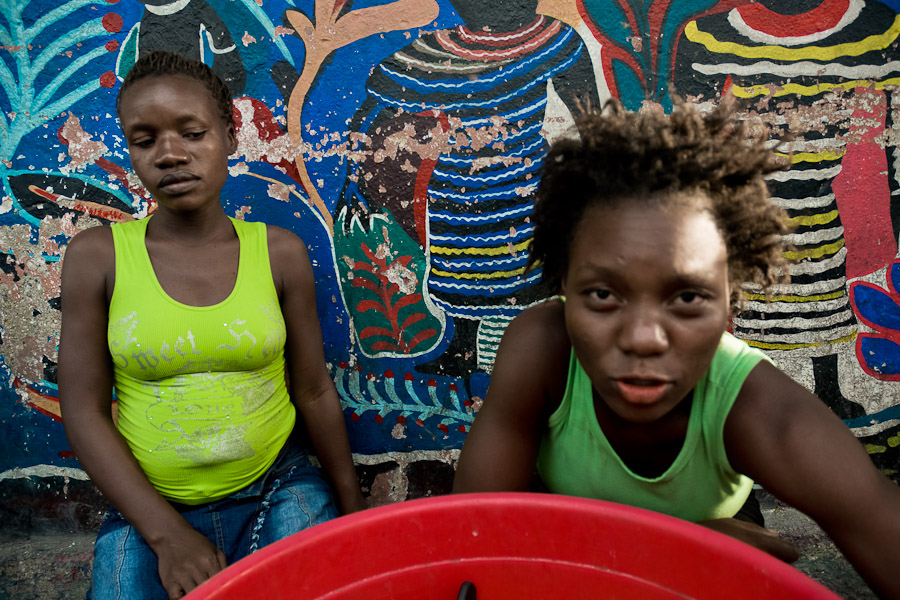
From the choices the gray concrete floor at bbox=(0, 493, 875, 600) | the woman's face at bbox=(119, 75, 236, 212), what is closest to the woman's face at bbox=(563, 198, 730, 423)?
the woman's face at bbox=(119, 75, 236, 212)

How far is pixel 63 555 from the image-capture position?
1.99 metres

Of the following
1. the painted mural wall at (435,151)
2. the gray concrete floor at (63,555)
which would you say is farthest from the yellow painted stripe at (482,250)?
the gray concrete floor at (63,555)

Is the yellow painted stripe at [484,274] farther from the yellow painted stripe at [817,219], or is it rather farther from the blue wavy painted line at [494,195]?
the yellow painted stripe at [817,219]

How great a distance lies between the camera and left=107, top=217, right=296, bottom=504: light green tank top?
1462 mm

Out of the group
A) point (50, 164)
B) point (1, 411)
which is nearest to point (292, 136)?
point (50, 164)

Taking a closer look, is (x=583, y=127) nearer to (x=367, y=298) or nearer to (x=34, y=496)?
(x=367, y=298)

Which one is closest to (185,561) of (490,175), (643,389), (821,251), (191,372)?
(191,372)

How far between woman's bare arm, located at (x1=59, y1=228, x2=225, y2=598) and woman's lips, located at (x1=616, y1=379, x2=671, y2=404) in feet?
3.25

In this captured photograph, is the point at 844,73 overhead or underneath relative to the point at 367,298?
overhead

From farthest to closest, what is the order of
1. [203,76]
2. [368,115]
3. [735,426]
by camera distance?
[368,115]
[203,76]
[735,426]

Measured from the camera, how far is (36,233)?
1.88 metres

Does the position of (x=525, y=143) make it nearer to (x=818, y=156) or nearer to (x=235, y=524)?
(x=818, y=156)

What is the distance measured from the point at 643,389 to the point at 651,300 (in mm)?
138

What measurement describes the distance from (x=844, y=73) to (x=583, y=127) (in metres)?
1.16
